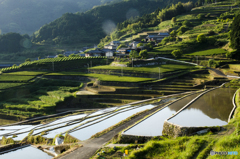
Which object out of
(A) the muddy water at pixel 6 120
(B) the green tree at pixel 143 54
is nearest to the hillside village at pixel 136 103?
(A) the muddy water at pixel 6 120

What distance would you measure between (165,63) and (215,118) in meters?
33.7

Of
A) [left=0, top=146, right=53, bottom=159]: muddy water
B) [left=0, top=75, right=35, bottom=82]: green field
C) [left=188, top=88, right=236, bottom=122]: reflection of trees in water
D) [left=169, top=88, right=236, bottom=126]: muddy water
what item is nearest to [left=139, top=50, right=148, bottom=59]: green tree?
[left=0, top=75, right=35, bottom=82]: green field

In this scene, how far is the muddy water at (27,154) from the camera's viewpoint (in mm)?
13820

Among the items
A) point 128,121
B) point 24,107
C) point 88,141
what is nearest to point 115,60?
point 24,107

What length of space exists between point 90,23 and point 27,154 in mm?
129833

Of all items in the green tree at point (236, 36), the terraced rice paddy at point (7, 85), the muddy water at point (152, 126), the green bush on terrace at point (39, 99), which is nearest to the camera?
the muddy water at point (152, 126)

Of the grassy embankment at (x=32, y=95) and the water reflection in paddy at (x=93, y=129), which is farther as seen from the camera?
the grassy embankment at (x=32, y=95)

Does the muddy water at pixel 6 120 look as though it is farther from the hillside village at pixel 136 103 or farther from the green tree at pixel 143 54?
the green tree at pixel 143 54

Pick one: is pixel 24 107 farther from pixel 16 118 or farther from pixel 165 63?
pixel 165 63

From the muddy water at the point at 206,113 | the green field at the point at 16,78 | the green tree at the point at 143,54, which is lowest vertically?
the muddy water at the point at 206,113

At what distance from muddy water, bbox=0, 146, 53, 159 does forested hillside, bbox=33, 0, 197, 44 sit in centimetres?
9678

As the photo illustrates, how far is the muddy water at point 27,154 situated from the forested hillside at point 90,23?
96.8 meters

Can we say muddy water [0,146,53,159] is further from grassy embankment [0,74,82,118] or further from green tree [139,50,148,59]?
green tree [139,50,148,59]

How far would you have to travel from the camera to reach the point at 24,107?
28.9m
